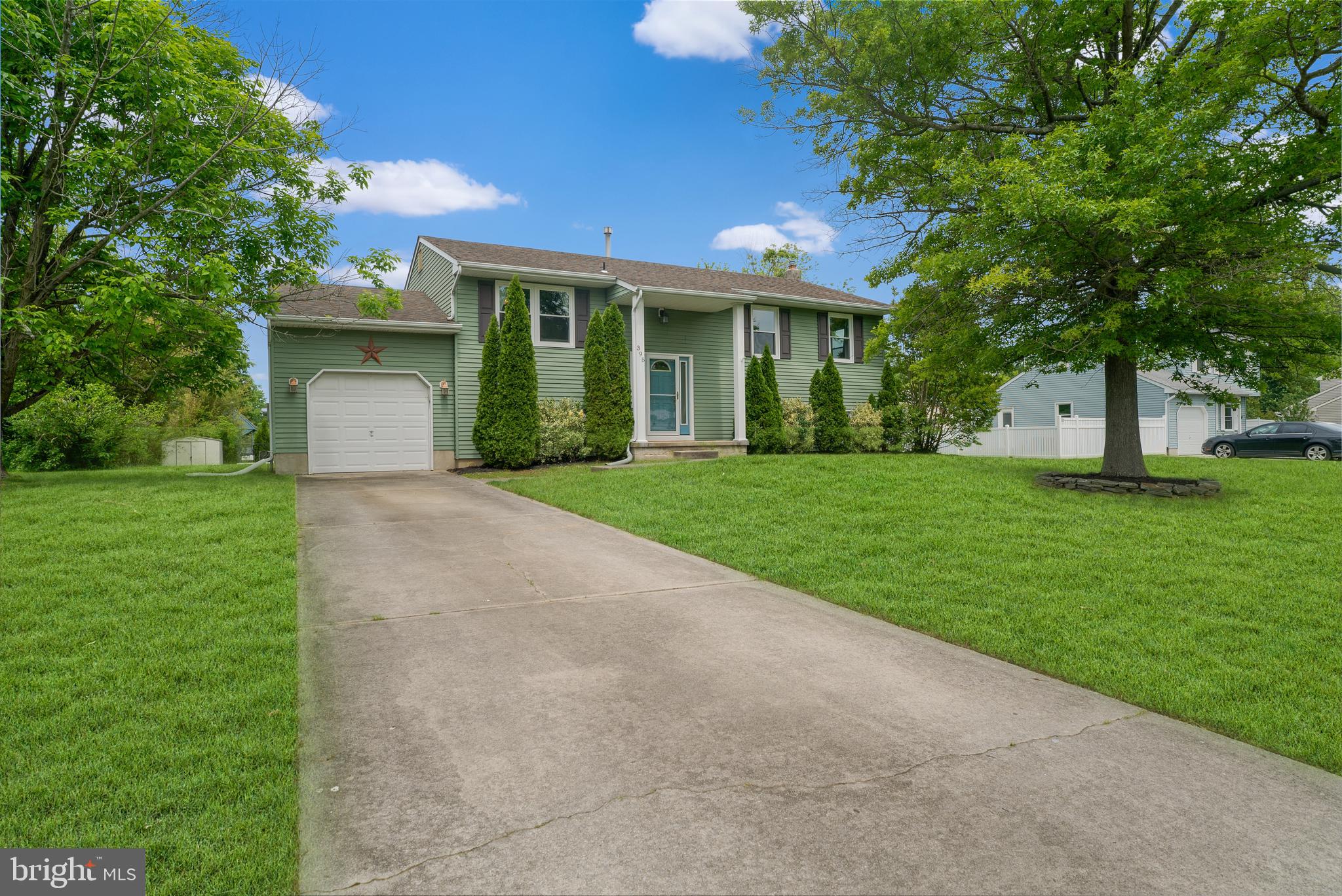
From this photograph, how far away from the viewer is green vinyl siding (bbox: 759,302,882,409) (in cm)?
1836

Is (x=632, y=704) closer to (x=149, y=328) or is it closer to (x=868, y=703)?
(x=868, y=703)

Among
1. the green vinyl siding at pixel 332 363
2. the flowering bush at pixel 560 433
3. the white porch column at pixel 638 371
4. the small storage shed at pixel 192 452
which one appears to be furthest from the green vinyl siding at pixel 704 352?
the small storage shed at pixel 192 452

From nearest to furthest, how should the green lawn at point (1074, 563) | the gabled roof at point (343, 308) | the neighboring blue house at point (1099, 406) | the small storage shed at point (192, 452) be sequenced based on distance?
the green lawn at point (1074, 563)
the gabled roof at point (343, 308)
the small storage shed at point (192, 452)
the neighboring blue house at point (1099, 406)

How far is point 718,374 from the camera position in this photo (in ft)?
57.9

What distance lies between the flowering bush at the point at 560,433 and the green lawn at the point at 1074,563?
3.09 meters

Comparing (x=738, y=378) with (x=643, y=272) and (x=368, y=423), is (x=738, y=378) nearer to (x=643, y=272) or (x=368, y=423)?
(x=643, y=272)

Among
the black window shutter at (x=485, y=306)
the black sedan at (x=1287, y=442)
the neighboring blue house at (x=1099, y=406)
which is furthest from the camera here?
the neighboring blue house at (x=1099, y=406)

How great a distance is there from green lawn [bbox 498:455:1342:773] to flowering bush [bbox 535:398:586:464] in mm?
3087

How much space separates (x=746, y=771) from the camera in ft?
8.92

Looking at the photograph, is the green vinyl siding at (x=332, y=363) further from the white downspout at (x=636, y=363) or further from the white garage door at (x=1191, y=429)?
the white garage door at (x=1191, y=429)

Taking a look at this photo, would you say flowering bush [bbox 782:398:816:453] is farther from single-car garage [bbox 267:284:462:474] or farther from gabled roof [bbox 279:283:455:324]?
gabled roof [bbox 279:283:455:324]

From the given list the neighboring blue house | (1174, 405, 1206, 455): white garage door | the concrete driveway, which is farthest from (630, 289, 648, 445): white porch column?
(1174, 405, 1206, 455): white garage door

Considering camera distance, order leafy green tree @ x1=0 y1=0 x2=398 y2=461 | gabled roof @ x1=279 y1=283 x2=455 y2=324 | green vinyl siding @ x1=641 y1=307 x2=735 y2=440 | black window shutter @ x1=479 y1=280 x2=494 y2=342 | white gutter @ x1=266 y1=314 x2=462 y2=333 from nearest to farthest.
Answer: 1. leafy green tree @ x1=0 y1=0 x2=398 y2=461
2. white gutter @ x1=266 y1=314 x2=462 y2=333
3. gabled roof @ x1=279 y1=283 x2=455 y2=324
4. black window shutter @ x1=479 y1=280 x2=494 y2=342
5. green vinyl siding @ x1=641 y1=307 x2=735 y2=440

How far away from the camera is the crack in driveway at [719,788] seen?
2125 mm
